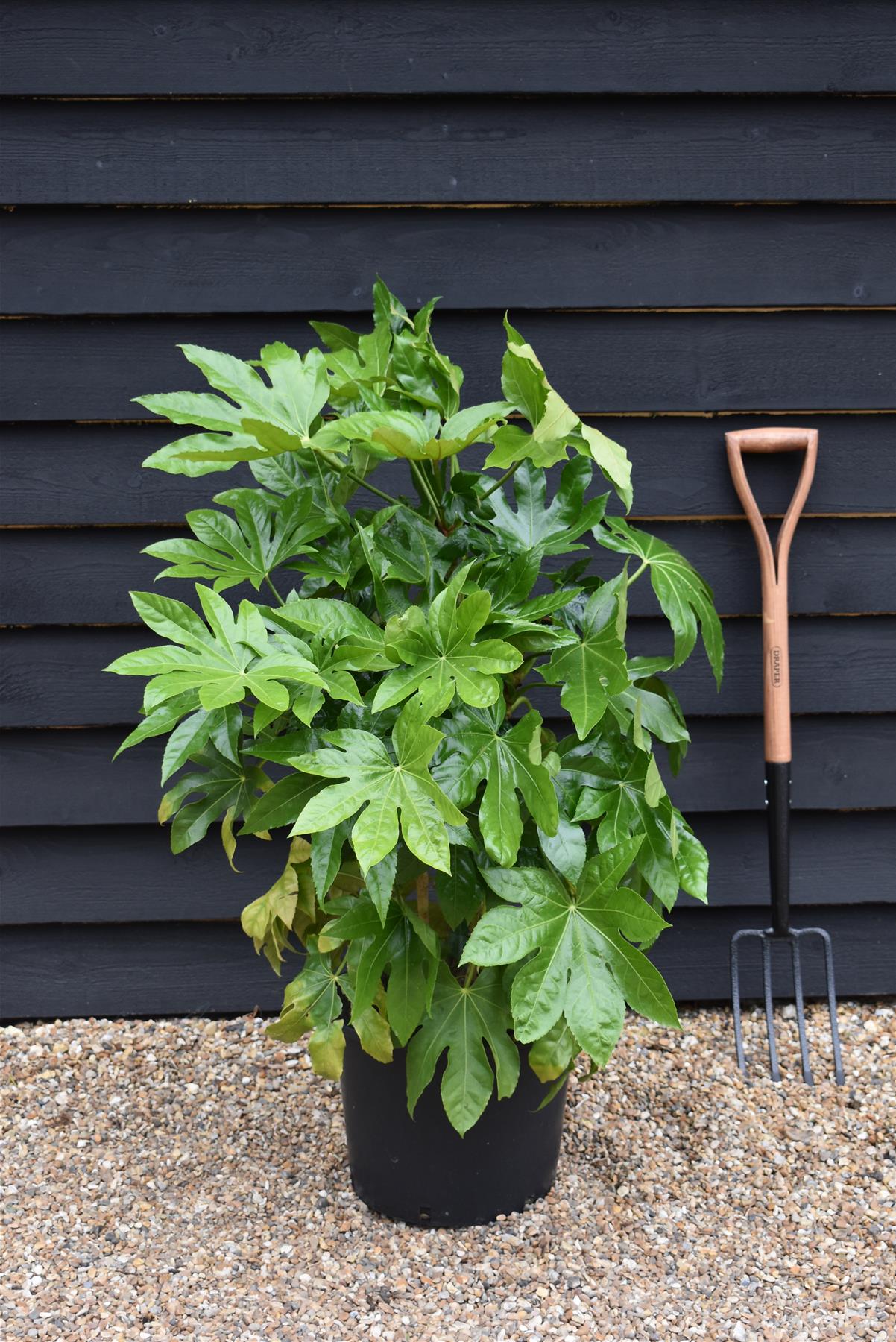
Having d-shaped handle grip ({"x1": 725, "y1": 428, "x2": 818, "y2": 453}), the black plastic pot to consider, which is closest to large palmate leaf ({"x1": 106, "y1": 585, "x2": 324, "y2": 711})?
the black plastic pot

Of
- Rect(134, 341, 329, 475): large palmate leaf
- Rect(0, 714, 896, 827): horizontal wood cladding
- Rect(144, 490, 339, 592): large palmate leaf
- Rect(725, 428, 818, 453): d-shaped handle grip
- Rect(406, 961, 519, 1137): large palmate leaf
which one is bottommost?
Rect(406, 961, 519, 1137): large palmate leaf

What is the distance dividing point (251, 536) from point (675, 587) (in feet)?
1.85

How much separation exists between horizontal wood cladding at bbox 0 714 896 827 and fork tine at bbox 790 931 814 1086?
268 mm

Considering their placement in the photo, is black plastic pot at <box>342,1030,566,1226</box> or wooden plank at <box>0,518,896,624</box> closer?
black plastic pot at <box>342,1030,566,1226</box>

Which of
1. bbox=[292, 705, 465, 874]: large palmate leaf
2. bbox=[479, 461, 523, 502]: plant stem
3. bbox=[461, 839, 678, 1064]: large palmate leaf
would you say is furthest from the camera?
bbox=[479, 461, 523, 502]: plant stem

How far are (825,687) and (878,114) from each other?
1031mm

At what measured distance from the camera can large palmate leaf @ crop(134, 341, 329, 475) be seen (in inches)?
51.1

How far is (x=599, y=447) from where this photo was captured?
3.87 ft

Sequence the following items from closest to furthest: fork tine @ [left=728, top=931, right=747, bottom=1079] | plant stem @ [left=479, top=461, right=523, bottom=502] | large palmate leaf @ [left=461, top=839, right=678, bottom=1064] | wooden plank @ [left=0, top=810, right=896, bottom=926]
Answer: large palmate leaf @ [left=461, top=839, right=678, bottom=1064] → plant stem @ [left=479, top=461, right=523, bottom=502] → fork tine @ [left=728, top=931, right=747, bottom=1079] → wooden plank @ [left=0, top=810, right=896, bottom=926]

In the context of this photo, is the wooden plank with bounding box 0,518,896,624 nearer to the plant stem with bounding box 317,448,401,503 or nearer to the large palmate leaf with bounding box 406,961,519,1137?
the plant stem with bounding box 317,448,401,503

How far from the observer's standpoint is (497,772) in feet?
4.16

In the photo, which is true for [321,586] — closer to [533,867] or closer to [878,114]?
[533,867]

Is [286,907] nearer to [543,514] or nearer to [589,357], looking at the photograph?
[543,514]

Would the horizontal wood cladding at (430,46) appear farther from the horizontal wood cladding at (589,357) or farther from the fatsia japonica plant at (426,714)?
the fatsia japonica plant at (426,714)
